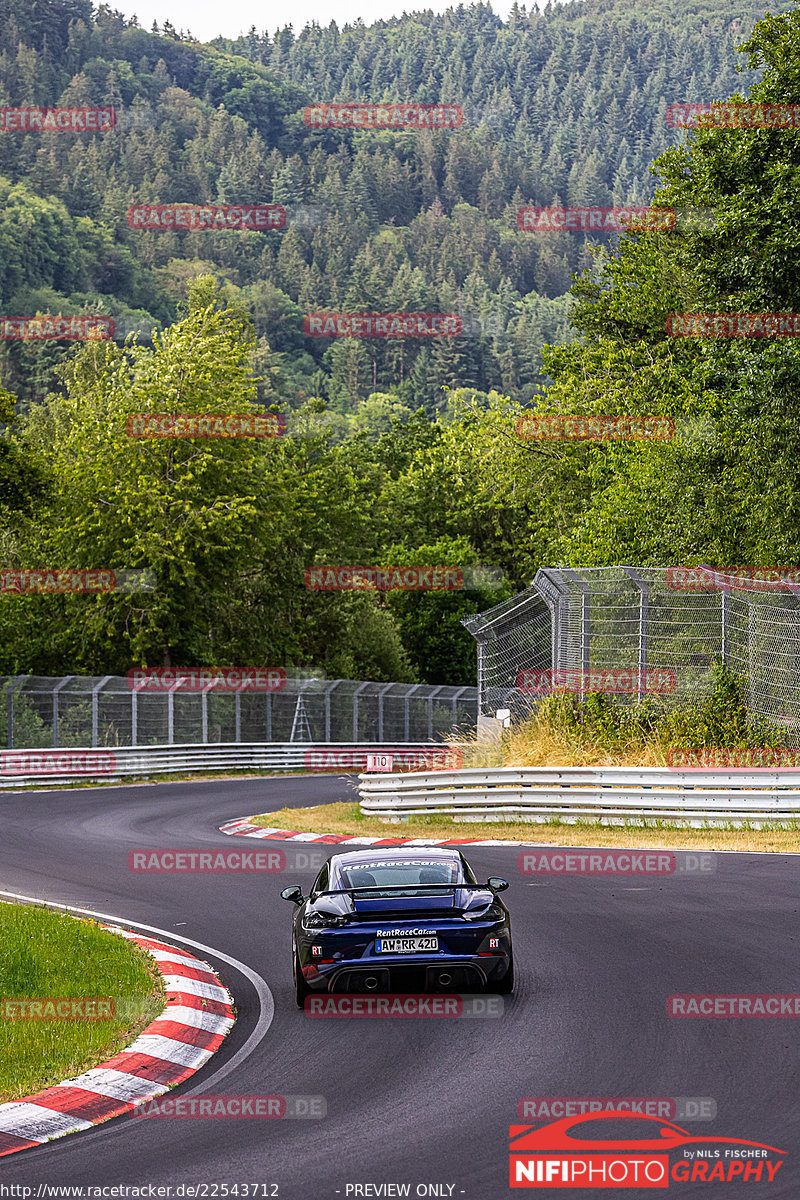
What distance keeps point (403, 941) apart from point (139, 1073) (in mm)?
2111

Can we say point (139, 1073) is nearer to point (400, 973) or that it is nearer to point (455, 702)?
point (400, 973)

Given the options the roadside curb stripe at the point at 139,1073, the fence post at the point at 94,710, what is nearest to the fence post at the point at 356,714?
the fence post at the point at 94,710

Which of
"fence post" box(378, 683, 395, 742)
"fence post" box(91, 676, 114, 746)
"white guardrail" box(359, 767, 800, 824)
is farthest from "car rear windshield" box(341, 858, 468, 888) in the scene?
"fence post" box(378, 683, 395, 742)

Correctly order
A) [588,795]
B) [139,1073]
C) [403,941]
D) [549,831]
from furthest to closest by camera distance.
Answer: [549,831], [588,795], [403,941], [139,1073]

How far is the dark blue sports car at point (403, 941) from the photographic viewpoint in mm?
9203

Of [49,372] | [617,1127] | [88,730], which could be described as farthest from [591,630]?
[49,372]

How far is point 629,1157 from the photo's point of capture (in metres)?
6.02

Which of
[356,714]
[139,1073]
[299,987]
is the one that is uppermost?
[139,1073]

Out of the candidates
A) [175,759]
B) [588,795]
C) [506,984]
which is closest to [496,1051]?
[506,984]

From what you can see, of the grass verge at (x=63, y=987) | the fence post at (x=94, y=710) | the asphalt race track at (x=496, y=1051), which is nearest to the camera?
the asphalt race track at (x=496, y=1051)

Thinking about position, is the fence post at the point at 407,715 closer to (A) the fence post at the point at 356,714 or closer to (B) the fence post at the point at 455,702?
(B) the fence post at the point at 455,702

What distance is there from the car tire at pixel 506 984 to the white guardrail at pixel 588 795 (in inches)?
352

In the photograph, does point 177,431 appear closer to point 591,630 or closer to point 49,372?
point 591,630

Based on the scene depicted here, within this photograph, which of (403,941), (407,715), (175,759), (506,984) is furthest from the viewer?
(407,715)
